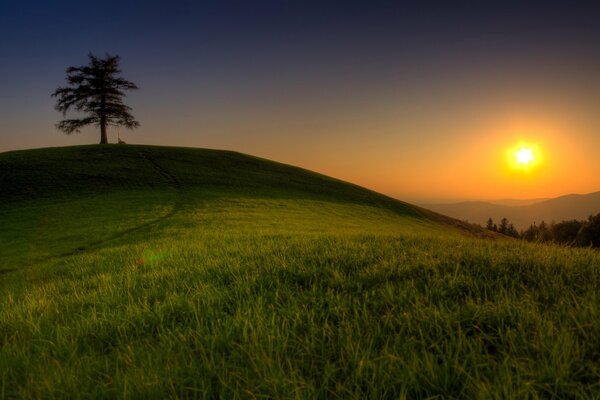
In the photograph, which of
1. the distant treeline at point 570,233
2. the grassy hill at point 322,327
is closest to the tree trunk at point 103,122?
the grassy hill at point 322,327

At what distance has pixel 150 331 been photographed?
3.37m

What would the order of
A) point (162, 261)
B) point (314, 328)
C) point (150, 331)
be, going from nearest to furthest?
point (314, 328)
point (150, 331)
point (162, 261)

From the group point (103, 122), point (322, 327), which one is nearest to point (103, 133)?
point (103, 122)

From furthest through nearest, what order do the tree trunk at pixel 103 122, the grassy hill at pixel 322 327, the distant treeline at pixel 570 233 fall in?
the tree trunk at pixel 103 122 → the distant treeline at pixel 570 233 → the grassy hill at pixel 322 327

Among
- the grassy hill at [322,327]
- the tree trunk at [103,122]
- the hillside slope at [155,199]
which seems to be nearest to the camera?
the grassy hill at [322,327]

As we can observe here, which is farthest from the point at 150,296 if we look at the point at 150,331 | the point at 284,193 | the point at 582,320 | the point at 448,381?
the point at 284,193

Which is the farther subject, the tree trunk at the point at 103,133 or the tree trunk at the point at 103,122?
the tree trunk at the point at 103,133

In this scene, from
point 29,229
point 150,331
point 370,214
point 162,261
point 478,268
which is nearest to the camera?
point 150,331

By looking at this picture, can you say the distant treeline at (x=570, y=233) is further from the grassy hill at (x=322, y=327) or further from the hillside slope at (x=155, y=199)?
the hillside slope at (x=155, y=199)

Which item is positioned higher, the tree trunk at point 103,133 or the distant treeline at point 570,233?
the tree trunk at point 103,133

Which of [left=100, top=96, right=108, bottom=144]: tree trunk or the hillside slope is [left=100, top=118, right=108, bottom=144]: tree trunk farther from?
the hillside slope

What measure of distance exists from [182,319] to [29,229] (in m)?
25.6

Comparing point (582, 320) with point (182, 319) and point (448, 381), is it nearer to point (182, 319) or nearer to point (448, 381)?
point (448, 381)

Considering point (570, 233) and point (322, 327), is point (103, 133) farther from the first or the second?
point (570, 233)
